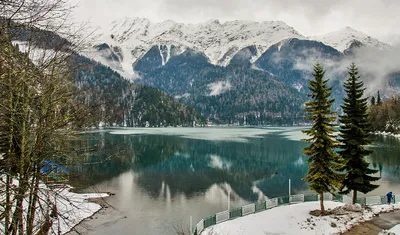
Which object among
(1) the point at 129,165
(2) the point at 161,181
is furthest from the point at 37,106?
(1) the point at 129,165

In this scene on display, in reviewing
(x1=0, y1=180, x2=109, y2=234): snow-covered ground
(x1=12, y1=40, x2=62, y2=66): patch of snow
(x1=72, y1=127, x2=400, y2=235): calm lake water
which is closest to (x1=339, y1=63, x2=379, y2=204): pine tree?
(x1=72, y1=127, x2=400, y2=235): calm lake water

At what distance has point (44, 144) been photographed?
898 cm

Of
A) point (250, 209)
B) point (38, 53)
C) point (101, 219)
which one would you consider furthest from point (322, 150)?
point (38, 53)

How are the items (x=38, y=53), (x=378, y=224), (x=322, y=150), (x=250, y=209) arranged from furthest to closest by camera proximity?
(x=250, y=209), (x=322, y=150), (x=378, y=224), (x=38, y=53)

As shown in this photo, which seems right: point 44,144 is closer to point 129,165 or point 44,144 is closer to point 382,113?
Result: point 129,165

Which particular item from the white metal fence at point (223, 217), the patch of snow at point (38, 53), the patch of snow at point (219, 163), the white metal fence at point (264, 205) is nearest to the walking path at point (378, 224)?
the white metal fence at point (264, 205)

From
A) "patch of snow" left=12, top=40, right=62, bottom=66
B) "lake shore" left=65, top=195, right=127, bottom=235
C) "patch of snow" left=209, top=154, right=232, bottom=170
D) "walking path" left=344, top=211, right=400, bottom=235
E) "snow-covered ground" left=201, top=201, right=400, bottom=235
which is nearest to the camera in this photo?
"patch of snow" left=12, top=40, right=62, bottom=66

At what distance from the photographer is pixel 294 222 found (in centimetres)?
2434

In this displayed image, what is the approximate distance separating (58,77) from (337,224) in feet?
77.1

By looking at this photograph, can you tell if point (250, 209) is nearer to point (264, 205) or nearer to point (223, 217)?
A: point (264, 205)

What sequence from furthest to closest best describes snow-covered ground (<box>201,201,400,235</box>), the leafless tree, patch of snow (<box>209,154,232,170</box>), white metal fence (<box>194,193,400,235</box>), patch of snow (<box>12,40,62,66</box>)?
patch of snow (<box>209,154,232,170</box>) < white metal fence (<box>194,193,400,235</box>) < snow-covered ground (<box>201,201,400,235</box>) < patch of snow (<box>12,40,62,66</box>) < the leafless tree

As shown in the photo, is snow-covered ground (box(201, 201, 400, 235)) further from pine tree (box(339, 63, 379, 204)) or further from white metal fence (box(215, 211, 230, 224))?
pine tree (box(339, 63, 379, 204))

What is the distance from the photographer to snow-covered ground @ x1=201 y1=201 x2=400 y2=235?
22594 mm

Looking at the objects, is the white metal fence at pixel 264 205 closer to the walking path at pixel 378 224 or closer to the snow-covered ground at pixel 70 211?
the walking path at pixel 378 224
